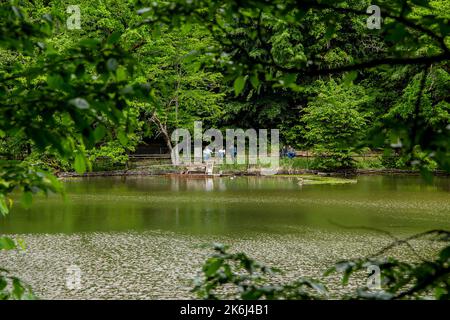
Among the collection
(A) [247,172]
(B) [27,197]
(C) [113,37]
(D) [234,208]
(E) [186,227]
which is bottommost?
(E) [186,227]

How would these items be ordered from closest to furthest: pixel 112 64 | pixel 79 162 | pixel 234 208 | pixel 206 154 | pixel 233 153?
pixel 112 64
pixel 79 162
pixel 234 208
pixel 206 154
pixel 233 153

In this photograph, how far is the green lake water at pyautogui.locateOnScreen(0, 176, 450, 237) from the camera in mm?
11664

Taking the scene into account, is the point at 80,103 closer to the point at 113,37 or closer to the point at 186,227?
the point at 113,37

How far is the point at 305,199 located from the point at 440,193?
490 centimetres

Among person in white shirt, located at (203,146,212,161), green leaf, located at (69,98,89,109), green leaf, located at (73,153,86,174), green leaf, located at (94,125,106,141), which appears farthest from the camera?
person in white shirt, located at (203,146,212,161)

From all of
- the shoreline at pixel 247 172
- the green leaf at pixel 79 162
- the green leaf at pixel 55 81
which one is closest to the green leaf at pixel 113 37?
the green leaf at pixel 55 81

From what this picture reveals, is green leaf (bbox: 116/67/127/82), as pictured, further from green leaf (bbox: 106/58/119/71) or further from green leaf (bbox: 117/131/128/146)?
green leaf (bbox: 117/131/128/146)

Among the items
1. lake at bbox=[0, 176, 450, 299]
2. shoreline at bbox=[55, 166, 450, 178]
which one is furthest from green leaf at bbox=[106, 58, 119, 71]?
shoreline at bbox=[55, 166, 450, 178]

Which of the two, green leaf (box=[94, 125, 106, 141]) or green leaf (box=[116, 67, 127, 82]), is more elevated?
green leaf (box=[116, 67, 127, 82])

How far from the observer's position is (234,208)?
1430 cm

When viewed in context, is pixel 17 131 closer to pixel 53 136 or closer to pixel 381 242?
pixel 53 136

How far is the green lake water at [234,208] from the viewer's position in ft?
38.3

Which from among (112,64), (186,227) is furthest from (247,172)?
(112,64)
